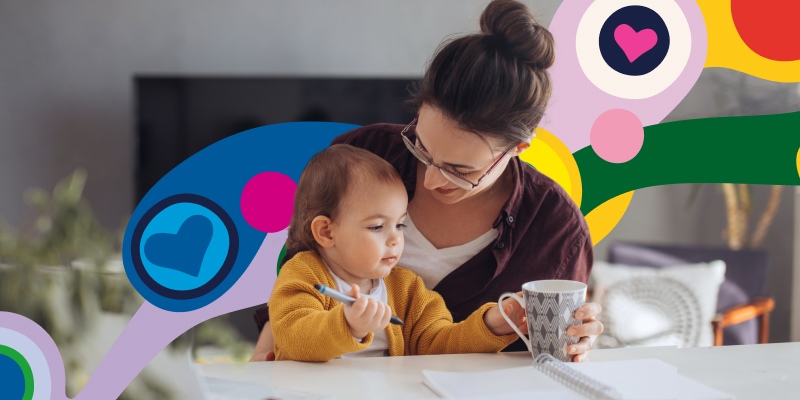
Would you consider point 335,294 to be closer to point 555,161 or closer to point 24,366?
point 24,366

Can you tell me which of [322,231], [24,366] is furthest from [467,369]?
[24,366]

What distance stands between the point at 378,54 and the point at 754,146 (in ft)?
6.14

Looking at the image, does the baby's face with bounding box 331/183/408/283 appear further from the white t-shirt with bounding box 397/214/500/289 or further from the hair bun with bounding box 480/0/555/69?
the hair bun with bounding box 480/0/555/69

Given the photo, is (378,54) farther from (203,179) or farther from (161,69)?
(203,179)

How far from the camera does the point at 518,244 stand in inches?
63.4

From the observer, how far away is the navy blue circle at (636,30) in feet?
6.39

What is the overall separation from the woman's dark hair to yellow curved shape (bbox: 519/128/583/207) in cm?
43

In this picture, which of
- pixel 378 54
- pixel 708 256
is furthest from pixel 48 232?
pixel 708 256

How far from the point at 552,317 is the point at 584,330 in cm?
5

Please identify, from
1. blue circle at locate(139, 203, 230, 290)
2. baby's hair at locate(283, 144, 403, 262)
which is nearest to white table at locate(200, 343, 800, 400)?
baby's hair at locate(283, 144, 403, 262)

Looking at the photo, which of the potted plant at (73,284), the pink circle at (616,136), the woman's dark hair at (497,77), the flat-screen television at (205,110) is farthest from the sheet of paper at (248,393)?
the flat-screen television at (205,110)

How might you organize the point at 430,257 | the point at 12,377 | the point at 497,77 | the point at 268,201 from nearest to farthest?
the point at 12,377, the point at 497,77, the point at 430,257, the point at 268,201

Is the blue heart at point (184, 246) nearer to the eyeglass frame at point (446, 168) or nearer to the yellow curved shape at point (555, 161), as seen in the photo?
the eyeglass frame at point (446, 168)

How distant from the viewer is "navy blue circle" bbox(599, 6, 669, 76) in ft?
6.39
